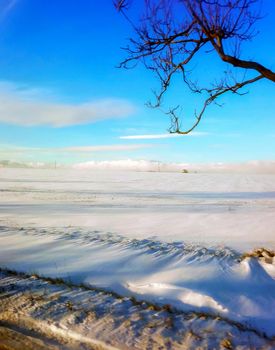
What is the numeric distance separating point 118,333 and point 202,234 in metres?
5.96

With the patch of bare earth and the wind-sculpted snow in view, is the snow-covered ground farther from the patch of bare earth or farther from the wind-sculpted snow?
the patch of bare earth

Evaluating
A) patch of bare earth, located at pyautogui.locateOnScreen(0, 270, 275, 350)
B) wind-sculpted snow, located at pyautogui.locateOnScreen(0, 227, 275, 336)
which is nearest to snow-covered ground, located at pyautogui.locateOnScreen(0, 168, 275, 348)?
wind-sculpted snow, located at pyautogui.locateOnScreen(0, 227, 275, 336)

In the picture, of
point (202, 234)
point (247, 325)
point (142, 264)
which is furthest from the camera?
point (202, 234)

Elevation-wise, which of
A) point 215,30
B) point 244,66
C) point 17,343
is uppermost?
point 215,30

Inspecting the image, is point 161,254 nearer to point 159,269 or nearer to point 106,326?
point 159,269

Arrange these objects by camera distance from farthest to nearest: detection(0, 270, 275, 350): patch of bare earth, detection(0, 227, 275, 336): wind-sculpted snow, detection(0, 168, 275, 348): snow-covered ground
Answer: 1. detection(0, 168, 275, 348): snow-covered ground
2. detection(0, 227, 275, 336): wind-sculpted snow
3. detection(0, 270, 275, 350): patch of bare earth

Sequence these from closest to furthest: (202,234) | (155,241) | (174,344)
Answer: (174,344) < (155,241) < (202,234)

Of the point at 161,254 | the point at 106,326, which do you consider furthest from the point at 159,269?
the point at 106,326

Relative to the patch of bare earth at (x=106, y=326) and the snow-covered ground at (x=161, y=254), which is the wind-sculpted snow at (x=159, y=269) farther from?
the patch of bare earth at (x=106, y=326)

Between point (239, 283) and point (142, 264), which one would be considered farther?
point (142, 264)

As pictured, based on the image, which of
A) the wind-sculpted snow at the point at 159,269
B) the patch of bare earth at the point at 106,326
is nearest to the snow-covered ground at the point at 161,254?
the wind-sculpted snow at the point at 159,269

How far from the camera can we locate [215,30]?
5398mm

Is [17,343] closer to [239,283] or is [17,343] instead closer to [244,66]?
[239,283]

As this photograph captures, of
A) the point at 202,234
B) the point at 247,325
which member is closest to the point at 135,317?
the point at 247,325
